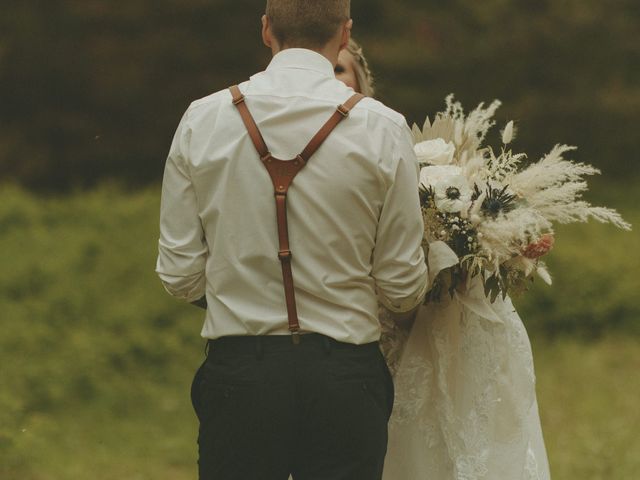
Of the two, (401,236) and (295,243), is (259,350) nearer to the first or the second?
(295,243)

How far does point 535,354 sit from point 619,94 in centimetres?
543

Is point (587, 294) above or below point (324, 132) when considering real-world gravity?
below

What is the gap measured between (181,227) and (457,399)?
3.73ft

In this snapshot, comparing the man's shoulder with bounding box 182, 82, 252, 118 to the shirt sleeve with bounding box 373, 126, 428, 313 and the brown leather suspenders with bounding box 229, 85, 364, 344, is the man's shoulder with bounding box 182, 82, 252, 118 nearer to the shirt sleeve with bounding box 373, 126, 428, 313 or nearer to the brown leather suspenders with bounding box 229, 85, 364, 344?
the brown leather suspenders with bounding box 229, 85, 364, 344

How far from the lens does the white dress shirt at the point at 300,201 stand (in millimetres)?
2639

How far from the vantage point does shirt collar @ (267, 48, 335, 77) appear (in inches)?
107

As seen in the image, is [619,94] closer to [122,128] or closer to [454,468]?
[122,128]

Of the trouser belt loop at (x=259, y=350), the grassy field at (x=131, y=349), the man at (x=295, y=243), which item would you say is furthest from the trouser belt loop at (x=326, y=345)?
the grassy field at (x=131, y=349)

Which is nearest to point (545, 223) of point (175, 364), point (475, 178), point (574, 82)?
point (475, 178)

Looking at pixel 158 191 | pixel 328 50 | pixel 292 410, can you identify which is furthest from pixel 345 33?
pixel 158 191

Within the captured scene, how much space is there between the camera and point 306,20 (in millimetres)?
2723

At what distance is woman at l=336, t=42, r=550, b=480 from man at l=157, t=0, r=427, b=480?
667 mm

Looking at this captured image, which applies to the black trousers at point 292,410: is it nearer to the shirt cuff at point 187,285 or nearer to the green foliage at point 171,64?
the shirt cuff at point 187,285

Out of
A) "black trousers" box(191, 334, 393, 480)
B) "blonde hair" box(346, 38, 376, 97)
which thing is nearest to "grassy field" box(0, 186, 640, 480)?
"blonde hair" box(346, 38, 376, 97)
